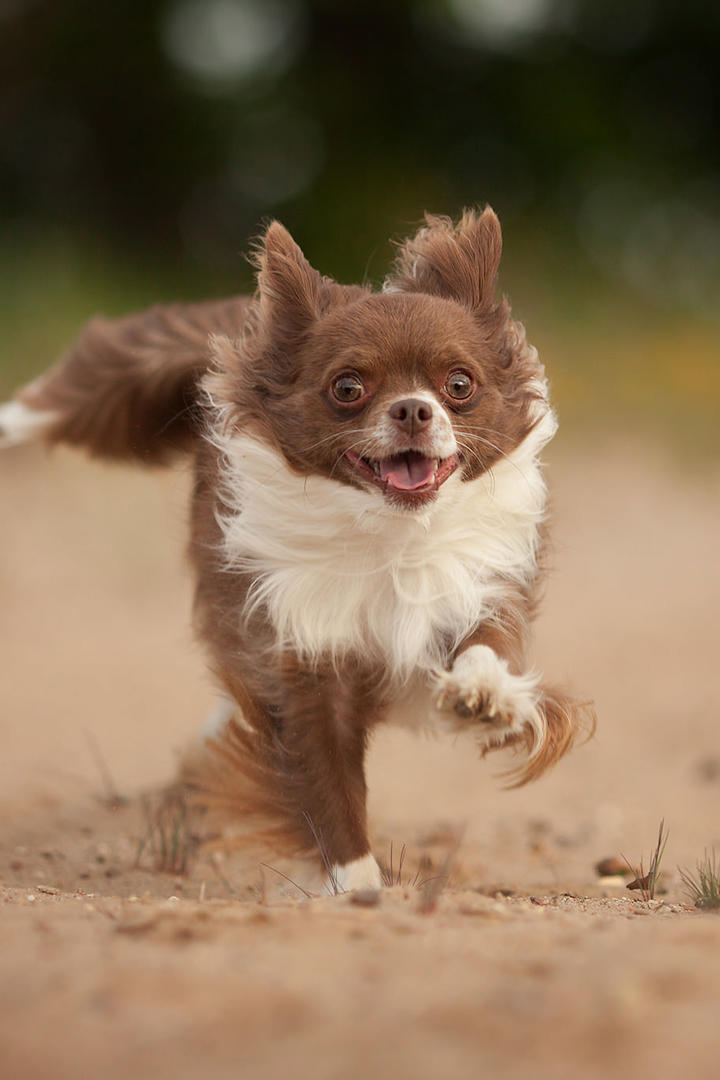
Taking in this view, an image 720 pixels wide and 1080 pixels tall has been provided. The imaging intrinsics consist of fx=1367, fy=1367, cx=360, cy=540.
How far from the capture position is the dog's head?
398 centimetres

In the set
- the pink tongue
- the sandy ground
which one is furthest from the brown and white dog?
the sandy ground

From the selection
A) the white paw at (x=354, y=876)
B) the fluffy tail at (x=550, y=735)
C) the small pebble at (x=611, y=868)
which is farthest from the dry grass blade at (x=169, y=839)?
the small pebble at (x=611, y=868)

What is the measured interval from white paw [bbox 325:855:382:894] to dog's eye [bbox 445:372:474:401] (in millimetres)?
1417

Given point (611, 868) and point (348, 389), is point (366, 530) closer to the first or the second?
point (348, 389)

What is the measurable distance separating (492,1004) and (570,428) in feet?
35.4

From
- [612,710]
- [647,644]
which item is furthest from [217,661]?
[647,644]

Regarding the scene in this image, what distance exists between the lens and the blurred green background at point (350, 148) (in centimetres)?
1505

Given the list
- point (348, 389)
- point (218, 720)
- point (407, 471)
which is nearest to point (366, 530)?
point (407, 471)

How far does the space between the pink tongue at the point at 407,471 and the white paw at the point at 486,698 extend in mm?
546

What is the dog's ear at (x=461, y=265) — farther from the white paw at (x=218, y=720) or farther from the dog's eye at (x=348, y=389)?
the white paw at (x=218, y=720)

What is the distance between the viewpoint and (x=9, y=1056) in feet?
7.57

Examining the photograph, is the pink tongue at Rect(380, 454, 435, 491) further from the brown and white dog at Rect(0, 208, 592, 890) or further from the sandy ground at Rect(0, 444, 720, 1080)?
the sandy ground at Rect(0, 444, 720, 1080)

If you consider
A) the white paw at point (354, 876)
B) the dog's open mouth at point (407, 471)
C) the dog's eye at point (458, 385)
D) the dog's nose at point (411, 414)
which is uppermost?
the dog's eye at point (458, 385)

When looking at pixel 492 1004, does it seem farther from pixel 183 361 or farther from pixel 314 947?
pixel 183 361
